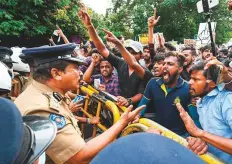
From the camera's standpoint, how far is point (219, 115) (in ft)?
7.72

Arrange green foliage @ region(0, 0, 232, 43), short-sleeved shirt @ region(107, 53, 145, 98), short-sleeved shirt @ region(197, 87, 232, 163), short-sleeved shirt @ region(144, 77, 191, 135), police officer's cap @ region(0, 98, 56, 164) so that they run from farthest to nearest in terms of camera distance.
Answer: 1. green foliage @ region(0, 0, 232, 43)
2. short-sleeved shirt @ region(107, 53, 145, 98)
3. short-sleeved shirt @ region(144, 77, 191, 135)
4. short-sleeved shirt @ region(197, 87, 232, 163)
5. police officer's cap @ region(0, 98, 56, 164)

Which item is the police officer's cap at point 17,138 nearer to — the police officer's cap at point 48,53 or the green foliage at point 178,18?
the police officer's cap at point 48,53

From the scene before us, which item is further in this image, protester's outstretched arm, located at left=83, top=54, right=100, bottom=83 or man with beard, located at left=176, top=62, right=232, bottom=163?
protester's outstretched arm, located at left=83, top=54, right=100, bottom=83

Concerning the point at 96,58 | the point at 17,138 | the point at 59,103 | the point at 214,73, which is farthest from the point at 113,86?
the point at 17,138

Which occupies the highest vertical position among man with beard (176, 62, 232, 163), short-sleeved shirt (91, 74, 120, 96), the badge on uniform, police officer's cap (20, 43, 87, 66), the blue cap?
police officer's cap (20, 43, 87, 66)

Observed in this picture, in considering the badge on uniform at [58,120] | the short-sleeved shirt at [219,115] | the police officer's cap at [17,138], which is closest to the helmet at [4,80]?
the badge on uniform at [58,120]

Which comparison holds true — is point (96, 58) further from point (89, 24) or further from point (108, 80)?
point (89, 24)

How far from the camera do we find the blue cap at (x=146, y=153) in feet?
2.48

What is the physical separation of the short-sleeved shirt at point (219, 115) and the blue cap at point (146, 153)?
1580 mm

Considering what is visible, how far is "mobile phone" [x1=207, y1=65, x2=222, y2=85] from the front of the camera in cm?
245

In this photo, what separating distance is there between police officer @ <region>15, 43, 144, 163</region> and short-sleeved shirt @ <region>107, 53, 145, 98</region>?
199cm

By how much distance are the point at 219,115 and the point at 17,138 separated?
5.42 feet

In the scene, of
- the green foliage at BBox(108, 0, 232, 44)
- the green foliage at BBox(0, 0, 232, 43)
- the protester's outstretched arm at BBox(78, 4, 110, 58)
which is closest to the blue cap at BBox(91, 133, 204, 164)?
the protester's outstretched arm at BBox(78, 4, 110, 58)

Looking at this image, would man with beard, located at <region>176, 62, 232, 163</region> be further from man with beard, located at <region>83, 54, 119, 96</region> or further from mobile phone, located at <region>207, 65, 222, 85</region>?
man with beard, located at <region>83, 54, 119, 96</region>
